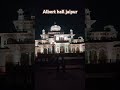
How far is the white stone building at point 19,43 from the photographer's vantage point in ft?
10.0

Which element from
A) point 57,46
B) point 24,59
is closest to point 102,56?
point 24,59

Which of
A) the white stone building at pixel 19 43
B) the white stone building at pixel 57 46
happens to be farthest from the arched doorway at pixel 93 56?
the white stone building at pixel 19 43

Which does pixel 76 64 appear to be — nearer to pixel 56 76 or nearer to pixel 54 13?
pixel 56 76

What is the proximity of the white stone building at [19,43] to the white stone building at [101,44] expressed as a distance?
2.30ft

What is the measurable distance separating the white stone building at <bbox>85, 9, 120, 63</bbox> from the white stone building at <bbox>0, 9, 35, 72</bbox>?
70cm

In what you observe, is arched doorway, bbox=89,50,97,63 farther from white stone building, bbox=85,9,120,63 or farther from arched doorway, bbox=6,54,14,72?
arched doorway, bbox=6,54,14,72

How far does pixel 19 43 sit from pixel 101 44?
3.65 ft

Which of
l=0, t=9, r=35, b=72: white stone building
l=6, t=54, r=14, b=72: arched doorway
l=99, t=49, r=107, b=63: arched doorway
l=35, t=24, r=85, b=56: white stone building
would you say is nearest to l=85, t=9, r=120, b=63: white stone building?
l=99, t=49, r=107, b=63: arched doorway

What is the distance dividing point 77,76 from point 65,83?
16cm

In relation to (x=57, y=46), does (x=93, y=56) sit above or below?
below

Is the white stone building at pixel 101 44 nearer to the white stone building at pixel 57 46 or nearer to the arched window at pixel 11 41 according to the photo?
the white stone building at pixel 57 46

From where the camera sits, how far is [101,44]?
3.43m

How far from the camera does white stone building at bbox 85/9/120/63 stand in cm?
319

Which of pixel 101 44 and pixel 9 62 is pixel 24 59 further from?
pixel 101 44
